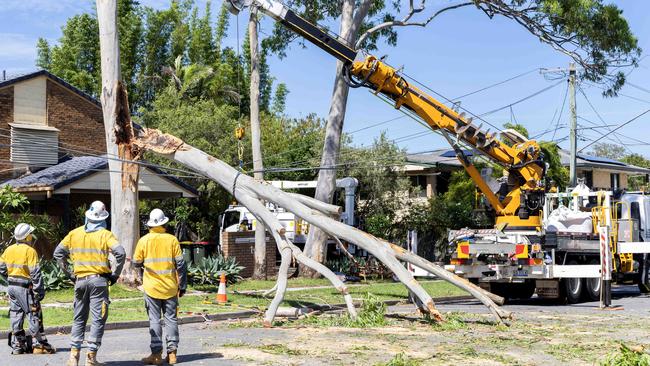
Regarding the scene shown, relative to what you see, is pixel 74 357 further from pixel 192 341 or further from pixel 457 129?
pixel 457 129

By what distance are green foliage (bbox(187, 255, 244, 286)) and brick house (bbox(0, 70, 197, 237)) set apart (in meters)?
3.30

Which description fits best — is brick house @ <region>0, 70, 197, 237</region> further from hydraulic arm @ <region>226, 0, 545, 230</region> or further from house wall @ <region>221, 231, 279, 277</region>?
hydraulic arm @ <region>226, 0, 545, 230</region>

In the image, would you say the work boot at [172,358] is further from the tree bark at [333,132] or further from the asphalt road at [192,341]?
the tree bark at [333,132]

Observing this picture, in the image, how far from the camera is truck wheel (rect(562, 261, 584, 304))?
19.8 metres

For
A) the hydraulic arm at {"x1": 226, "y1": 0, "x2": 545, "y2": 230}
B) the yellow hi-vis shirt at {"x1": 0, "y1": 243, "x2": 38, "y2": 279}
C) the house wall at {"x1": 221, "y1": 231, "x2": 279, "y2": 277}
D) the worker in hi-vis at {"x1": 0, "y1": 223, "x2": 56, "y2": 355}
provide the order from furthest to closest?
the house wall at {"x1": 221, "y1": 231, "x2": 279, "y2": 277}, the hydraulic arm at {"x1": 226, "y1": 0, "x2": 545, "y2": 230}, the yellow hi-vis shirt at {"x1": 0, "y1": 243, "x2": 38, "y2": 279}, the worker in hi-vis at {"x1": 0, "y1": 223, "x2": 56, "y2": 355}

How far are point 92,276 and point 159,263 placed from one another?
2.71 ft

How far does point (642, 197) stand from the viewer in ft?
75.3

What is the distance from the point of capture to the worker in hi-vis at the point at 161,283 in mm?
10242

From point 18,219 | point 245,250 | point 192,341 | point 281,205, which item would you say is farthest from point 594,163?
point 192,341

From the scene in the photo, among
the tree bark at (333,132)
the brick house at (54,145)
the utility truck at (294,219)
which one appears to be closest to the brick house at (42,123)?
the brick house at (54,145)

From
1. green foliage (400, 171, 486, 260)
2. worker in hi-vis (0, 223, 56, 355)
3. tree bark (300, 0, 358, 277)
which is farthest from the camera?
green foliage (400, 171, 486, 260)

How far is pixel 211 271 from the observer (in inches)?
875

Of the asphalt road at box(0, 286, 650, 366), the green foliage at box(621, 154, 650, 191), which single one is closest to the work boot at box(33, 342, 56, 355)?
the asphalt road at box(0, 286, 650, 366)

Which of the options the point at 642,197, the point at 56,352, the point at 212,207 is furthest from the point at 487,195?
the point at 212,207
